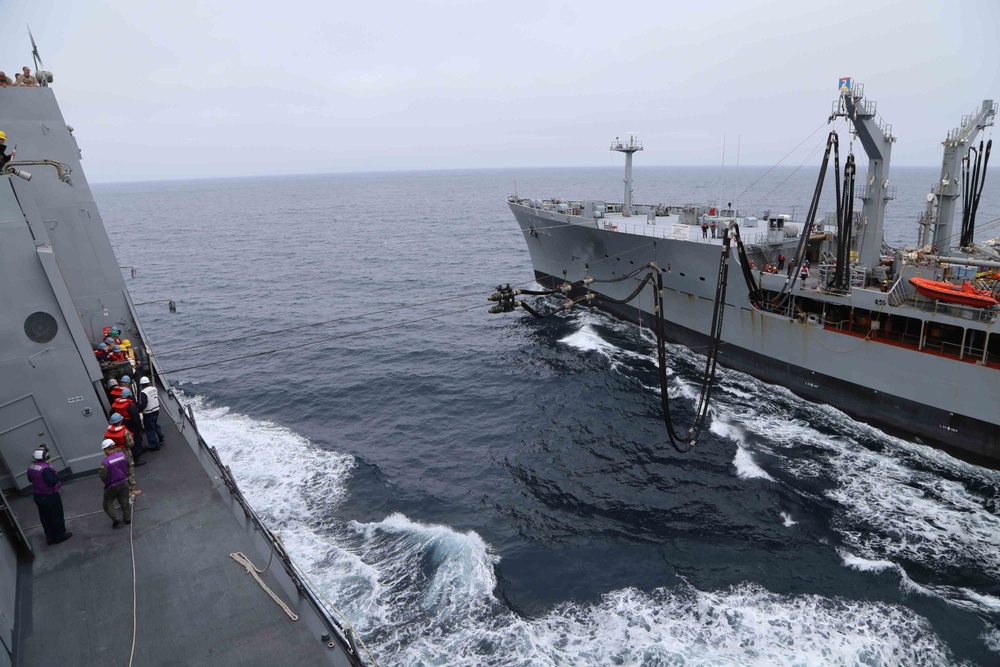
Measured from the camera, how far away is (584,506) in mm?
19812

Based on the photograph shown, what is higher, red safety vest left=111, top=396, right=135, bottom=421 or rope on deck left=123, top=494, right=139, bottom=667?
red safety vest left=111, top=396, right=135, bottom=421

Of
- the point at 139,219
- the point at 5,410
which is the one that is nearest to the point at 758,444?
the point at 5,410

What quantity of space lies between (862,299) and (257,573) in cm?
2717

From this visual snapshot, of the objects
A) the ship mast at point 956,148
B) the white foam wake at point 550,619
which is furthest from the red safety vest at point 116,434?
the ship mast at point 956,148

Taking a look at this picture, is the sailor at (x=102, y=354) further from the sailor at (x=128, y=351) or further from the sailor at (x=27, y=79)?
the sailor at (x=27, y=79)

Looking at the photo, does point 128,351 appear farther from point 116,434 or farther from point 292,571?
point 292,571

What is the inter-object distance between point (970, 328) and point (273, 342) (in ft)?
121

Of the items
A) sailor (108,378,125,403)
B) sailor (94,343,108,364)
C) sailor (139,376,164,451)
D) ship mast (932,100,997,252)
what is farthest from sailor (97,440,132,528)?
ship mast (932,100,997,252)

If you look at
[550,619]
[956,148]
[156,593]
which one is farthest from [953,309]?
[156,593]

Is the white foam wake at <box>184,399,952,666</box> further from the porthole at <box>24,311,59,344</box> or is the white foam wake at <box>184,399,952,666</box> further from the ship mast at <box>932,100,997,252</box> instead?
the ship mast at <box>932,100,997,252</box>

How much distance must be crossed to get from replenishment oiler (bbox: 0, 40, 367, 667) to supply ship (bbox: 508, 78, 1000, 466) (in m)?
15.8

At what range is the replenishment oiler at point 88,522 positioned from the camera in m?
8.57

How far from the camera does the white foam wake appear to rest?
13.6 meters

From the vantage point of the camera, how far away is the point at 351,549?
56.4 feet
